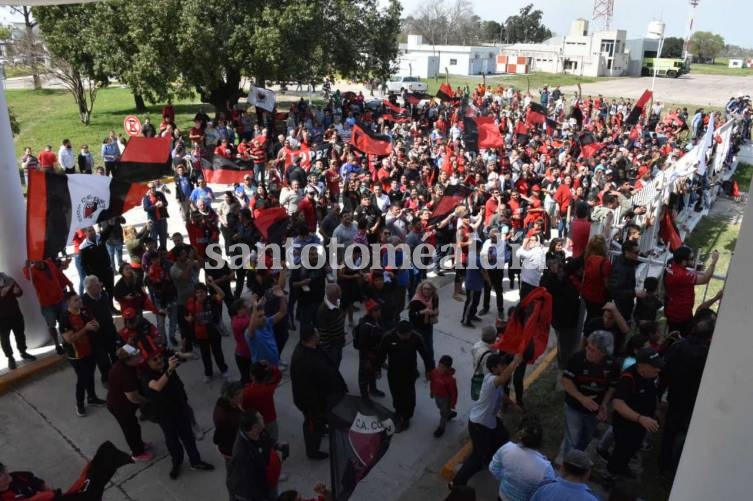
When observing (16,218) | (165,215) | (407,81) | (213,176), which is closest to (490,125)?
(213,176)

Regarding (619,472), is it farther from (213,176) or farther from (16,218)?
(213,176)

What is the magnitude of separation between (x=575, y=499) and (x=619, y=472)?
227 cm

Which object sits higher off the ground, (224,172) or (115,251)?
(224,172)

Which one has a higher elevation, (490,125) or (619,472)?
(490,125)

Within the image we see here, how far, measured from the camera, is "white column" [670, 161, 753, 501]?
2.60 m

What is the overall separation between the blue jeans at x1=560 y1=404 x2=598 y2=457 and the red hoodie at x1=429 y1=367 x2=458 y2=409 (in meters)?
1.21

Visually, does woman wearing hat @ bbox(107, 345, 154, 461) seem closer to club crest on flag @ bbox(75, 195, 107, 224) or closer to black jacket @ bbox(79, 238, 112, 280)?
club crest on flag @ bbox(75, 195, 107, 224)

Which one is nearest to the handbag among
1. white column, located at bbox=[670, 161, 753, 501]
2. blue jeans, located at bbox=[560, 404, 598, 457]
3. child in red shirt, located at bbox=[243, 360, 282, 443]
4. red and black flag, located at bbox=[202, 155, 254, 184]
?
blue jeans, located at bbox=[560, 404, 598, 457]

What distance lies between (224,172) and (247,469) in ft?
27.1

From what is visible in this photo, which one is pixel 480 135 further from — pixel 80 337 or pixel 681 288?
pixel 80 337

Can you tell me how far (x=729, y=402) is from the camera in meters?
2.67

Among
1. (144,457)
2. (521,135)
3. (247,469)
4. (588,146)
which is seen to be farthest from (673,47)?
(247,469)

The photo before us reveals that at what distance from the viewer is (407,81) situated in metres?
41.2

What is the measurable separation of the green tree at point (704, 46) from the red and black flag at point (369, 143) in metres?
111
